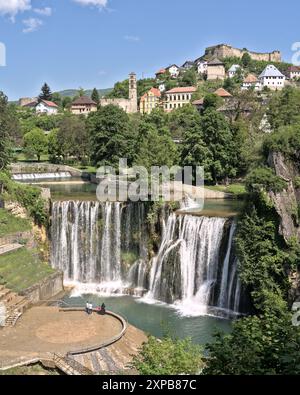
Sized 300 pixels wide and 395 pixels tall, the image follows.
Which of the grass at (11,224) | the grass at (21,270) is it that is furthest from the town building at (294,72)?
the grass at (21,270)

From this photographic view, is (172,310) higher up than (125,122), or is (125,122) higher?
(125,122)

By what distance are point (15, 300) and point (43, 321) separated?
7.76 feet

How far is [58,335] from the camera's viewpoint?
1812 cm

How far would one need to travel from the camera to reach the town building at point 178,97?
321ft

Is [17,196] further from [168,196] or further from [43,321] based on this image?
[43,321]

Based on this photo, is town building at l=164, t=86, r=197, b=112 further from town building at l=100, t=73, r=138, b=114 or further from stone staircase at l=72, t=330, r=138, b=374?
stone staircase at l=72, t=330, r=138, b=374

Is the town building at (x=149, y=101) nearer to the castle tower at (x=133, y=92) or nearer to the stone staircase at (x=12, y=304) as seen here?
the castle tower at (x=133, y=92)

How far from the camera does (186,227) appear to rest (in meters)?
25.5

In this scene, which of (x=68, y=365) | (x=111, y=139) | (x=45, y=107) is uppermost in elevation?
(x=45, y=107)

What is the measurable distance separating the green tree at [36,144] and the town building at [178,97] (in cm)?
3643

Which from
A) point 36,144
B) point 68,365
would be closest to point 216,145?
point 68,365

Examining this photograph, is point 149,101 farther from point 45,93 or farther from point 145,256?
point 145,256

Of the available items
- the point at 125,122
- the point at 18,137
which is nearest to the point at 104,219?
the point at 125,122

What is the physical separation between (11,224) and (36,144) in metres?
41.9
